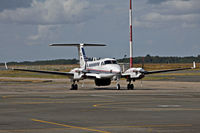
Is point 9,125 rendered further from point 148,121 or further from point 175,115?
point 175,115

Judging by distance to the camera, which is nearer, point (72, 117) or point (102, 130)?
point (102, 130)

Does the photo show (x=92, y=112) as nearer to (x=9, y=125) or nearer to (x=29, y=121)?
(x=29, y=121)

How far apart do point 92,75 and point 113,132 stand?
32975 millimetres

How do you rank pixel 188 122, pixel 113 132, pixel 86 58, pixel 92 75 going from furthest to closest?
pixel 86 58, pixel 92 75, pixel 188 122, pixel 113 132

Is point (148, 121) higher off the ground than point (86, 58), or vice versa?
point (86, 58)

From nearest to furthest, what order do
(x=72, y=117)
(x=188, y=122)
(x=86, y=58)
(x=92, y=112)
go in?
(x=188, y=122) < (x=72, y=117) < (x=92, y=112) < (x=86, y=58)

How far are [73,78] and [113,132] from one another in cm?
3461

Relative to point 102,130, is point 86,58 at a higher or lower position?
higher

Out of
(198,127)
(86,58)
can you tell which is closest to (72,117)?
(198,127)

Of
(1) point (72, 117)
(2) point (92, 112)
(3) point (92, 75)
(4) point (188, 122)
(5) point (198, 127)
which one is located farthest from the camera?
(3) point (92, 75)

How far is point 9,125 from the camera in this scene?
1570 centimetres

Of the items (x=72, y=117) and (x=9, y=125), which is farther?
(x=72, y=117)

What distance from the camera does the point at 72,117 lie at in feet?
→ 60.4

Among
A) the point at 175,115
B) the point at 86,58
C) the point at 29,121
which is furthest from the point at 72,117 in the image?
the point at 86,58
